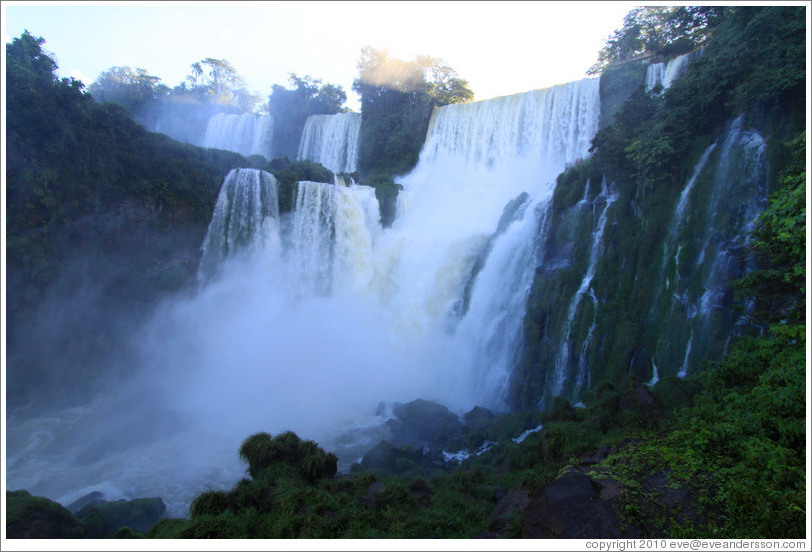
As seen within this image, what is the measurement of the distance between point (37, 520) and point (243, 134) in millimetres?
34561

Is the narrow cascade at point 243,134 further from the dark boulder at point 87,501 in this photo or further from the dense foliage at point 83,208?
the dark boulder at point 87,501

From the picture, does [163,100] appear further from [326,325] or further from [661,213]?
[661,213]

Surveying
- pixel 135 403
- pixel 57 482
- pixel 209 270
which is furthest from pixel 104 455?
pixel 209 270

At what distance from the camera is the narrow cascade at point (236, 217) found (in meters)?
20.1

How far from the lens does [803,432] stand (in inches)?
181

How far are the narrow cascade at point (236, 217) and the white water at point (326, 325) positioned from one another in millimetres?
98

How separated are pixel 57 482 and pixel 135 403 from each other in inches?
180

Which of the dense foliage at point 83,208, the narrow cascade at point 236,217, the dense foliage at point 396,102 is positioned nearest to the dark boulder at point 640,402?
the narrow cascade at point 236,217

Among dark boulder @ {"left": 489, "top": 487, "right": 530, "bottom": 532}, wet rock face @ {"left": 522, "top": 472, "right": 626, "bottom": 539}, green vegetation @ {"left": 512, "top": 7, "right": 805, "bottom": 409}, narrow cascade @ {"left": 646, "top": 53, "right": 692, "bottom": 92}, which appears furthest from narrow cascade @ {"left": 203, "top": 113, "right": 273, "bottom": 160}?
wet rock face @ {"left": 522, "top": 472, "right": 626, "bottom": 539}

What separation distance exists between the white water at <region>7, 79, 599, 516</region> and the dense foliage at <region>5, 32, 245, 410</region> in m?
1.36

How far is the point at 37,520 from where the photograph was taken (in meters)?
6.69

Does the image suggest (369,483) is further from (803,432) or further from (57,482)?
(57,482)

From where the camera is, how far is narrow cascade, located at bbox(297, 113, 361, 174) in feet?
104

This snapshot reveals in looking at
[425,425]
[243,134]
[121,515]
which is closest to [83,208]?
[121,515]
